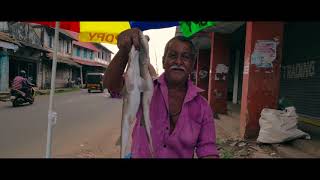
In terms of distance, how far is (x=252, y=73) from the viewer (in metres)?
8.04

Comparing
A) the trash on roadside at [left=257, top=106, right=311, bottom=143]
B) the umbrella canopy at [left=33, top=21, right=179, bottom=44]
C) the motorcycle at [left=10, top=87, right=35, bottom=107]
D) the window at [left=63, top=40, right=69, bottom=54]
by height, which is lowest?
the motorcycle at [left=10, top=87, right=35, bottom=107]

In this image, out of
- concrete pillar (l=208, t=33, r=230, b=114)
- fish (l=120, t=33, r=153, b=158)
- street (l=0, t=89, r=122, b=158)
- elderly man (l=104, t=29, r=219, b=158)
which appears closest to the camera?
fish (l=120, t=33, r=153, b=158)

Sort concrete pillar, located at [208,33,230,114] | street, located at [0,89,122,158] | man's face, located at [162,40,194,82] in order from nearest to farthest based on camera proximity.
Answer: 1. man's face, located at [162,40,194,82]
2. street, located at [0,89,122,158]
3. concrete pillar, located at [208,33,230,114]

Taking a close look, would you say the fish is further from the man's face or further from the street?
the street

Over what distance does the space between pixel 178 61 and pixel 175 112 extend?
0.27 metres

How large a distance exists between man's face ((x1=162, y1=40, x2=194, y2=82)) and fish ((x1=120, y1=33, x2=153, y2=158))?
19 centimetres

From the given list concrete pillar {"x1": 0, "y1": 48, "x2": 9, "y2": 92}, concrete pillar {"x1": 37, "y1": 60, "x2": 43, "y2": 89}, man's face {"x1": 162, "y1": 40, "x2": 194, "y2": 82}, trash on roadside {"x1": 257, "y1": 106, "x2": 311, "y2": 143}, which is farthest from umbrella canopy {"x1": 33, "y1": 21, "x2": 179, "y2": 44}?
concrete pillar {"x1": 37, "y1": 60, "x2": 43, "y2": 89}

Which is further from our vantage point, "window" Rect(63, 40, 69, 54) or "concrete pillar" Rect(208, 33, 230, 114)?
"window" Rect(63, 40, 69, 54)

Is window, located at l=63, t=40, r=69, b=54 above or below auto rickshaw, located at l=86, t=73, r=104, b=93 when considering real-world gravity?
above

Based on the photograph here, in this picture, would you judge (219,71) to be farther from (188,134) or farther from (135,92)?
(135,92)

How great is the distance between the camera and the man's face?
75.7 inches

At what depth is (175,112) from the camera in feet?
6.40

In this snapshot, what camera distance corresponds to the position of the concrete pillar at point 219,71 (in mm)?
13445
